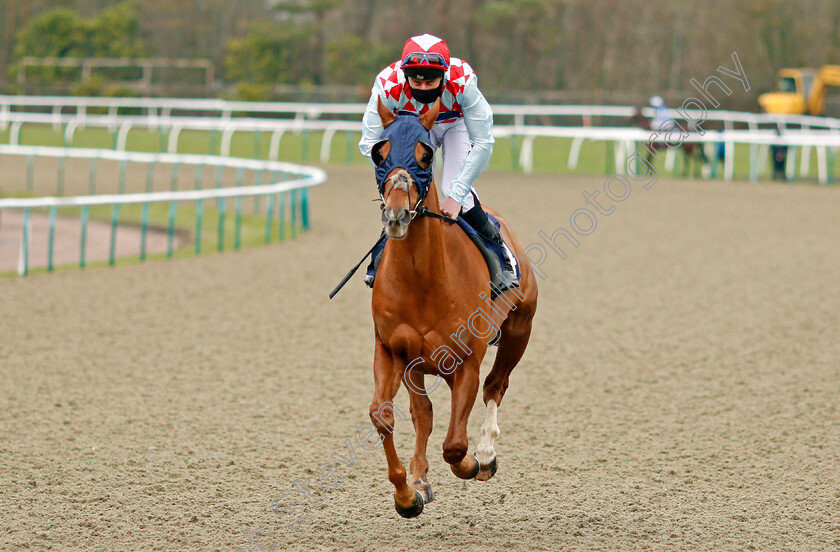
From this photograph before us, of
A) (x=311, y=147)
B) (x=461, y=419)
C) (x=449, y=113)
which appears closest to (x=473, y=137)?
(x=449, y=113)

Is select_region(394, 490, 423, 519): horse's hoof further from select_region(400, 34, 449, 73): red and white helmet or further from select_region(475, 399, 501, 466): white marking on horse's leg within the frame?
select_region(400, 34, 449, 73): red and white helmet

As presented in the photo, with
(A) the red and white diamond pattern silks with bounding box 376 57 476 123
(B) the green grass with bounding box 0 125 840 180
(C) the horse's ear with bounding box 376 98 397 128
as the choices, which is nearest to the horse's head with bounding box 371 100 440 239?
(C) the horse's ear with bounding box 376 98 397 128

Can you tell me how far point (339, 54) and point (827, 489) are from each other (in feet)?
123

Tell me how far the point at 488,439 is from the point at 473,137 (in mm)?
1420

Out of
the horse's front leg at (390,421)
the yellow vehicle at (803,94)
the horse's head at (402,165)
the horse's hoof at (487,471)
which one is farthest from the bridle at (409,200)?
the yellow vehicle at (803,94)

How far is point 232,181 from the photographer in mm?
19047

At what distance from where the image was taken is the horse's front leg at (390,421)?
410 cm

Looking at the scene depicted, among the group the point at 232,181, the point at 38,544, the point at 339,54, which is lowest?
the point at 38,544

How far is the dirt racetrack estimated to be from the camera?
4.51 m

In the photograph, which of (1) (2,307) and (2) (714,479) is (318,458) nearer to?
(2) (714,479)

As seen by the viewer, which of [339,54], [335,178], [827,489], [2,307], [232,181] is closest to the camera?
[827,489]

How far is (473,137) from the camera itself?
4.47 m

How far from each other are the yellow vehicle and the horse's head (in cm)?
2578

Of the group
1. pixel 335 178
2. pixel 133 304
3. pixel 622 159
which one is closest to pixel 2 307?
pixel 133 304
